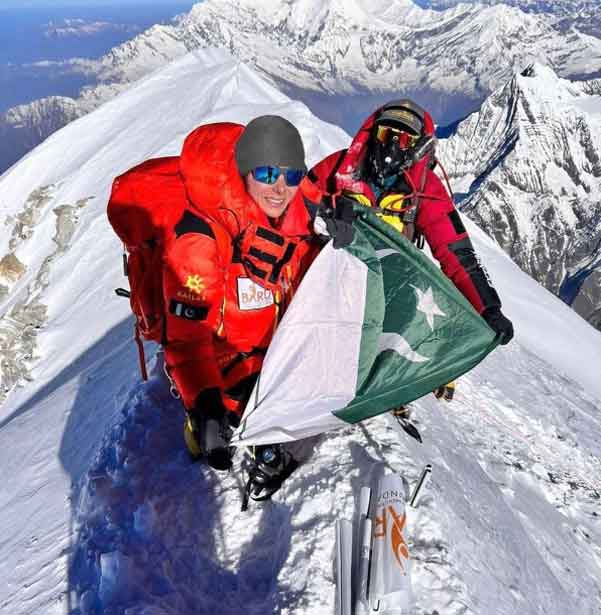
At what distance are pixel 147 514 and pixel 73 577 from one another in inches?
29.2

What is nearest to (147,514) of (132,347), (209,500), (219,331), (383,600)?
(209,500)

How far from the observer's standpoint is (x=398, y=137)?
6.28 meters

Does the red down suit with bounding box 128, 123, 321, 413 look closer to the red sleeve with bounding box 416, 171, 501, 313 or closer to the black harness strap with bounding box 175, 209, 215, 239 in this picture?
the black harness strap with bounding box 175, 209, 215, 239

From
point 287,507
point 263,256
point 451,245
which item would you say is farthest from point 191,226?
point 451,245

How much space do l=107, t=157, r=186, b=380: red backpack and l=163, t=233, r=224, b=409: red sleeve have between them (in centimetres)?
21

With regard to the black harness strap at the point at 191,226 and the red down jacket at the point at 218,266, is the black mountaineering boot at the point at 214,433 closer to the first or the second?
the red down jacket at the point at 218,266

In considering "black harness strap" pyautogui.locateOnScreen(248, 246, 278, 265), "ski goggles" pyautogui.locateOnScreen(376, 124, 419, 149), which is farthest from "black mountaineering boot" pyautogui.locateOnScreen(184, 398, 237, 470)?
"ski goggles" pyautogui.locateOnScreen(376, 124, 419, 149)

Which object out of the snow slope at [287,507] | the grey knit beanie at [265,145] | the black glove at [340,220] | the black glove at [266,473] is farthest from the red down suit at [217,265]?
the snow slope at [287,507]

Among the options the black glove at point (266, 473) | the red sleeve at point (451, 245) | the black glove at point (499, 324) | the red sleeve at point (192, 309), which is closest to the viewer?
the red sleeve at point (192, 309)

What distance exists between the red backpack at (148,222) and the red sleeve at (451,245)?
129 inches

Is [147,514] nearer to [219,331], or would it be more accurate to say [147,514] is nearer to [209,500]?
[209,500]

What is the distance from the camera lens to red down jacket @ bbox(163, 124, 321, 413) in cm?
364

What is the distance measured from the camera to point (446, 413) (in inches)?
262

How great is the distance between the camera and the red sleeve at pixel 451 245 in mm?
5625
